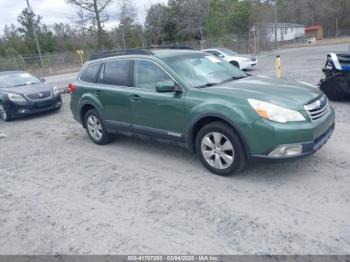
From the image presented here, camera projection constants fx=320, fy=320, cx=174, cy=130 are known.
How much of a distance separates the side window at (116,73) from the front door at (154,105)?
0.23 m

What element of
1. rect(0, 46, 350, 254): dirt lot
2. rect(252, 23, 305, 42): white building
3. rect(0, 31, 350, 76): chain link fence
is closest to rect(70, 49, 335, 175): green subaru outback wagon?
rect(0, 46, 350, 254): dirt lot

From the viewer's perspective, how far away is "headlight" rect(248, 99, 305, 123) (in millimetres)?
3777

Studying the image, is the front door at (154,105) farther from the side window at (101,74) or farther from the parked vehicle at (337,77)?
the parked vehicle at (337,77)

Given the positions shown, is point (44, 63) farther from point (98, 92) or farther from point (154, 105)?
point (154, 105)

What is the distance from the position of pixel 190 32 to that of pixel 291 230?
47.0 meters

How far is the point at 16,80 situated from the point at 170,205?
8.71m

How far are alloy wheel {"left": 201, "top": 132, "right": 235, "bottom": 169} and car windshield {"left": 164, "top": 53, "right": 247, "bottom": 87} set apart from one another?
82cm

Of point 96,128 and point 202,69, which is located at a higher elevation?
point 202,69

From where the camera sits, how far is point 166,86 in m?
4.45

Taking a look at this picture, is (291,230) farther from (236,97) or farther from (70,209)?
(70,209)

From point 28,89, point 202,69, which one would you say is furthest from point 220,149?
point 28,89

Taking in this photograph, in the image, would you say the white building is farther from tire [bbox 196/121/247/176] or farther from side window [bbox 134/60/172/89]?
tire [bbox 196/121/247/176]

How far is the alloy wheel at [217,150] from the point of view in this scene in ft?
13.6

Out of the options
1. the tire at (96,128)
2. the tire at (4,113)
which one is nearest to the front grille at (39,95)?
the tire at (4,113)
